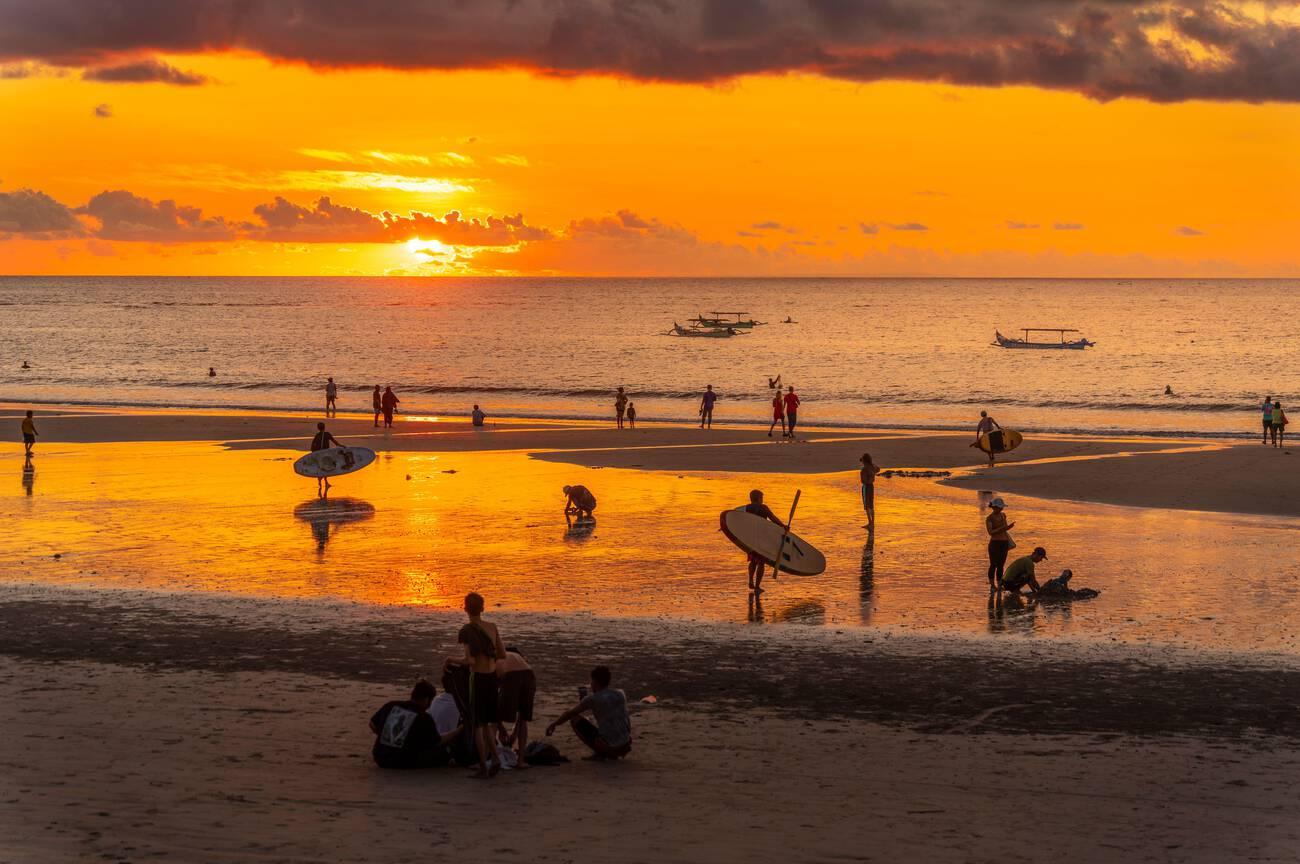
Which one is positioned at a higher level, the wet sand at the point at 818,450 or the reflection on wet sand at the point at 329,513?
the wet sand at the point at 818,450

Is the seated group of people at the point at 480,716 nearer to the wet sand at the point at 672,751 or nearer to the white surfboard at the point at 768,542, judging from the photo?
the wet sand at the point at 672,751

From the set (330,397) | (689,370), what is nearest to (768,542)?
(330,397)

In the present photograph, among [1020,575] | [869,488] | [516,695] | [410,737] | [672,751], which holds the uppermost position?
[869,488]

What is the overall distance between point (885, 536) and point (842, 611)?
678 centimetres

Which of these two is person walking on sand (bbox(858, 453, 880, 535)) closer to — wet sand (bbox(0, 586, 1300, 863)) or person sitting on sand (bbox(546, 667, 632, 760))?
wet sand (bbox(0, 586, 1300, 863))

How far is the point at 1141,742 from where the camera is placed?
12789 mm

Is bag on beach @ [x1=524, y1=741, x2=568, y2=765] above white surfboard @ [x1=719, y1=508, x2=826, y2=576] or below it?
below

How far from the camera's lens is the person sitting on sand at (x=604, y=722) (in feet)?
39.6

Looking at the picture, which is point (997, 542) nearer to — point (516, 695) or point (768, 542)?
point (768, 542)

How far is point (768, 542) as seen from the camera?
20.3 meters

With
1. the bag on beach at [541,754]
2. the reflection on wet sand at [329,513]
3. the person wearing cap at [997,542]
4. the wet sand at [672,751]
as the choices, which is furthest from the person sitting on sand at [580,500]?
the bag on beach at [541,754]

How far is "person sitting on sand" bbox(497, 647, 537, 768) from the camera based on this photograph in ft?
39.0

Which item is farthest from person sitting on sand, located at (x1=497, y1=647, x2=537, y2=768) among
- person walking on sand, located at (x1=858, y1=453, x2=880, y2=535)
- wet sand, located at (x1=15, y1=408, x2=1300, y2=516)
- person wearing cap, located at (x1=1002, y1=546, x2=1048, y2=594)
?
wet sand, located at (x1=15, y1=408, x2=1300, y2=516)

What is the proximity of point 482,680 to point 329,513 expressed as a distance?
1663cm
